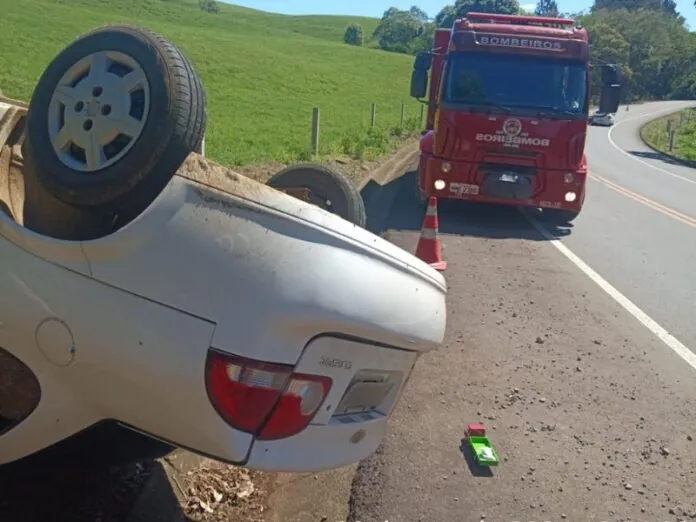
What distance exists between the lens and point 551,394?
5.15 metres

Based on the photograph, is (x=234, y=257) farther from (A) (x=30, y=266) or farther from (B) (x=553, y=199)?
(B) (x=553, y=199)

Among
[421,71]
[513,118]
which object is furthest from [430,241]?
[421,71]

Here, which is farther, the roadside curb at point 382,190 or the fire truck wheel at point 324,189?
the roadside curb at point 382,190

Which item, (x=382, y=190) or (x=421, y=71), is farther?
(x=382, y=190)

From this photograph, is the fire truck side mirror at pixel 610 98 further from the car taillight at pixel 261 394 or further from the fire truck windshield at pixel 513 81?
the car taillight at pixel 261 394

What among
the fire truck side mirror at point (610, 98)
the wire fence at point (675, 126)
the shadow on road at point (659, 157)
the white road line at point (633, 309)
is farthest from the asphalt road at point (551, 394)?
the wire fence at point (675, 126)

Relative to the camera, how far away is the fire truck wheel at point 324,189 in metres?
4.41

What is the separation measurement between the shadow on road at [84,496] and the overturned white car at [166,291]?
0.64 m

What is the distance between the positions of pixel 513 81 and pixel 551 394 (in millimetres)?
6990

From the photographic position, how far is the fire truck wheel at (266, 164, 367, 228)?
441 cm

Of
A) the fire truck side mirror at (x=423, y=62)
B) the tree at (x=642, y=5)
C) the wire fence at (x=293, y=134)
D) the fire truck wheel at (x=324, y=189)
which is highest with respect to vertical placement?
the tree at (x=642, y=5)

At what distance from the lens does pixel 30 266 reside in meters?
2.39

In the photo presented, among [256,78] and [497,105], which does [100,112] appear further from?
[256,78]

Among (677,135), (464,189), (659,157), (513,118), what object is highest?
(513,118)
